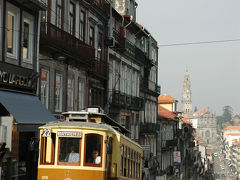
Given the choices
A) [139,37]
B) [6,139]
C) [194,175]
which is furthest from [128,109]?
[194,175]

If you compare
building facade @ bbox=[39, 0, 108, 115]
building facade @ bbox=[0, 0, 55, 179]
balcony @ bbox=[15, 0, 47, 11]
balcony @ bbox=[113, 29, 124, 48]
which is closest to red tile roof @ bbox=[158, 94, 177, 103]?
balcony @ bbox=[113, 29, 124, 48]

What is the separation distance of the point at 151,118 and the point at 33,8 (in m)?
35.9

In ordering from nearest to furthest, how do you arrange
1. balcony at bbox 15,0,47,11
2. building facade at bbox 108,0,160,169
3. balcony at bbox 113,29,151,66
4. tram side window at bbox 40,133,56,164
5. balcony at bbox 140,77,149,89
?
tram side window at bbox 40,133,56,164, balcony at bbox 15,0,47,11, balcony at bbox 113,29,151,66, building facade at bbox 108,0,160,169, balcony at bbox 140,77,149,89

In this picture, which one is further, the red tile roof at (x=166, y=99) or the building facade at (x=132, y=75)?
the red tile roof at (x=166, y=99)

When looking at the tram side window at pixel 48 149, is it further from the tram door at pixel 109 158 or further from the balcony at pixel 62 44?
the balcony at pixel 62 44

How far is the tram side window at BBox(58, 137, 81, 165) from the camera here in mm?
14024

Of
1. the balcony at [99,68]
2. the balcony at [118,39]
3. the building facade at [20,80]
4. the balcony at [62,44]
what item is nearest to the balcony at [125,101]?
the balcony at [99,68]

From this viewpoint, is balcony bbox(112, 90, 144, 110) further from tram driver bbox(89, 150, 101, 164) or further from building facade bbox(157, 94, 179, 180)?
tram driver bbox(89, 150, 101, 164)

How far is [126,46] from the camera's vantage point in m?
41.0

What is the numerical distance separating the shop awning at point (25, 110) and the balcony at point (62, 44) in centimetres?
332

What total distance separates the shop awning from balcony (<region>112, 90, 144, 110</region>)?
1675 centimetres

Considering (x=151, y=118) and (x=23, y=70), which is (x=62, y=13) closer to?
(x=23, y=70)

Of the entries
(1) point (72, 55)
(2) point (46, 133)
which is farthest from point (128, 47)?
(2) point (46, 133)

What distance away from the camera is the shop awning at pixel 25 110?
17297 millimetres
